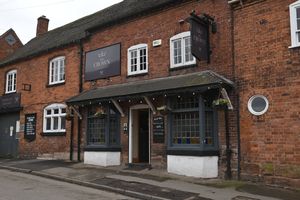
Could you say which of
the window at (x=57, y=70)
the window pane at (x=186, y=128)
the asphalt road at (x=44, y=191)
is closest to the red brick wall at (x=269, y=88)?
the window pane at (x=186, y=128)

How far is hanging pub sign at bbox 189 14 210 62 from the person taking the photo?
1173 cm

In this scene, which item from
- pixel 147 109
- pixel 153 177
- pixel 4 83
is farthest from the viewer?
pixel 4 83

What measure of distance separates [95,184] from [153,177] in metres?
2.00

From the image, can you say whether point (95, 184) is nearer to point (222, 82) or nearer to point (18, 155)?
point (222, 82)

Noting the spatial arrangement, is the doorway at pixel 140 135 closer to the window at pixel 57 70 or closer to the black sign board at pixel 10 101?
the window at pixel 57 70

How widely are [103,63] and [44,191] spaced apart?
753 centimetres

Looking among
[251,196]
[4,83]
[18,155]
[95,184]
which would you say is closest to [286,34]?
[251,196]

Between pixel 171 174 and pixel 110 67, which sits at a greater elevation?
pixel 110 67

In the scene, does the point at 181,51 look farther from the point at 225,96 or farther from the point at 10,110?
the point at 10,110

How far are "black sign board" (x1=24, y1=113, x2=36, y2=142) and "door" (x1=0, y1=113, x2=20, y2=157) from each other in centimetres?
144

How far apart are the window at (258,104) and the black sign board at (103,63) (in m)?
6.46

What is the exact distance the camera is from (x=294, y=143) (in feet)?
33.2

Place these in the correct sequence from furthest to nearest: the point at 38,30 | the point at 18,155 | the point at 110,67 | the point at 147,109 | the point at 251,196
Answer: the point at 38,30 < the point at 18,155 < the point at 110,67 < the point at 147,109 < the point at 251,196

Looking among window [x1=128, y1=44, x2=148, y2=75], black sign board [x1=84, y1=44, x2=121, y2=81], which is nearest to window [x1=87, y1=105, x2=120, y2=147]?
black sign board [x1=84, y1=44, x2=121, y2=81]
